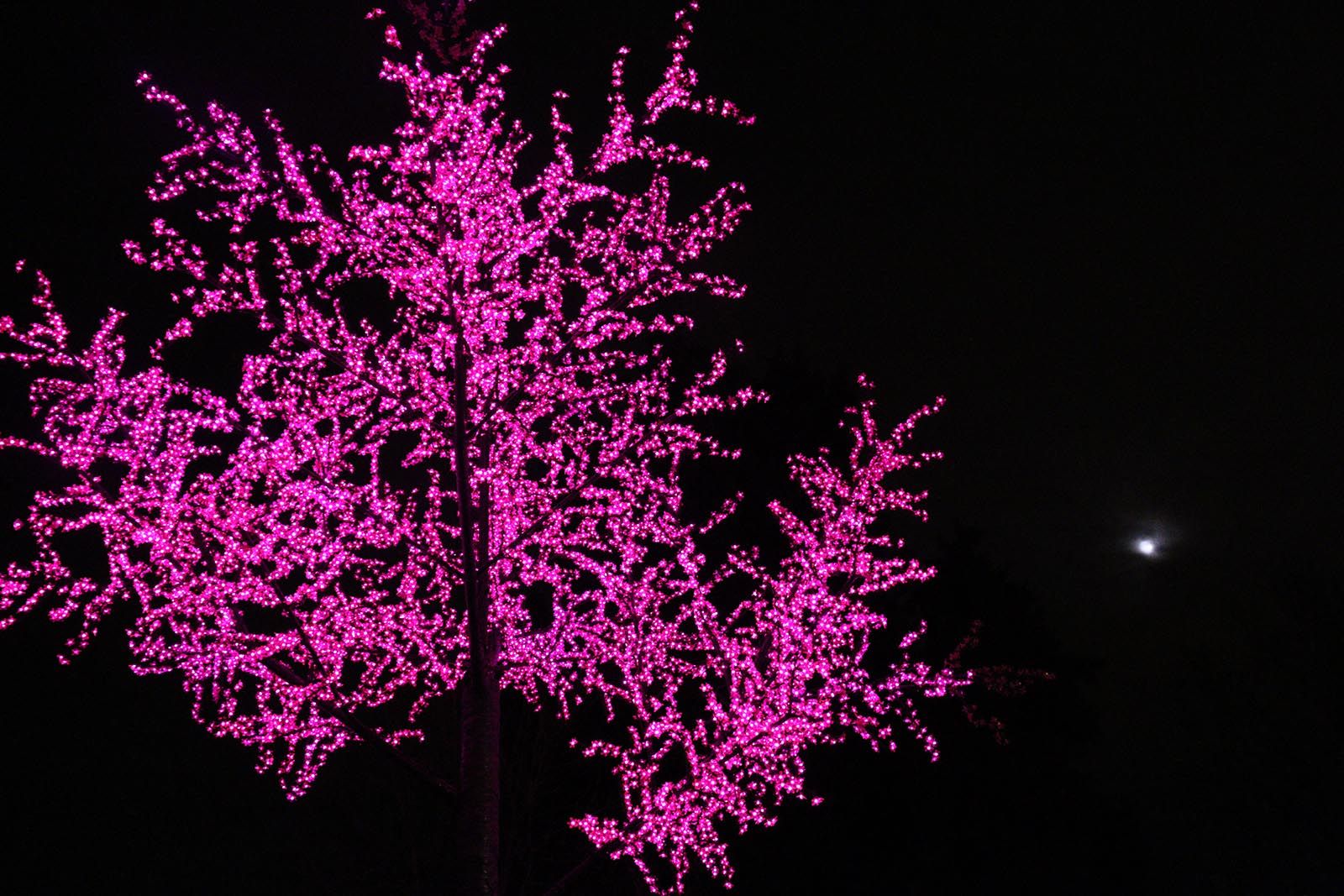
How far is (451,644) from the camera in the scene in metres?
6.75

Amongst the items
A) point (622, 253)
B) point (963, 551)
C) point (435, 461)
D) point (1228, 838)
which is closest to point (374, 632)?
point (435, 461)

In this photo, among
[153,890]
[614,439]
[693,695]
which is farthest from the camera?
[693,695]

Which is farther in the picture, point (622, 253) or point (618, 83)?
point (622, 253)

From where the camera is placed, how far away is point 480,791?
5.43 meters

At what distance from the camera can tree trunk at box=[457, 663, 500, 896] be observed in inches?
206

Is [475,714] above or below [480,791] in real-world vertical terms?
above

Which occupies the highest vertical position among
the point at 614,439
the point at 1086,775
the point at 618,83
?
Result: the point at 618,83

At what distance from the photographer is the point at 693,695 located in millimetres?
11508

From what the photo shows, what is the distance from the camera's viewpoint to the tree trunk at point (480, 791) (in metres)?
5.24

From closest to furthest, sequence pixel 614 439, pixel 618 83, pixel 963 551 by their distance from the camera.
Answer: pixel 618 83 → pixel 614 439 → pixel 963 551

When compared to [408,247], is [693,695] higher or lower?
lower

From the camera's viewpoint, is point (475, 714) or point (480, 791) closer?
point (480, 791)

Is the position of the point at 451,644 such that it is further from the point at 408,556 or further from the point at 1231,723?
the point at 1231,723

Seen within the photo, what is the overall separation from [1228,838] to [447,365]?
21763 millimetres
